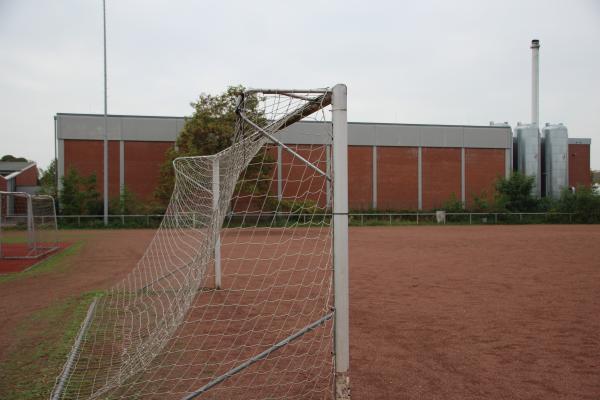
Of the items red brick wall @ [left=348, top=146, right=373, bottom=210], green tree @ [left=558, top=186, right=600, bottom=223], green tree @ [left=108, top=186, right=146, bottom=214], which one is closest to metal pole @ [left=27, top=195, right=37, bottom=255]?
green tree @ [left=108, top=186, right=146, bottom=214]

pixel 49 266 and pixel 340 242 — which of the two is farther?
pixel 49 266

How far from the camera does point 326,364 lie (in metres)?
5.07

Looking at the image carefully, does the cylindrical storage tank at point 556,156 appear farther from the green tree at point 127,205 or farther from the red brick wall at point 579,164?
the green tree at point 127,205

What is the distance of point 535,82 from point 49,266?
40074 mm

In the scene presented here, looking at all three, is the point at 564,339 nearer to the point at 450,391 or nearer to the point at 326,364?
the point at 450,391

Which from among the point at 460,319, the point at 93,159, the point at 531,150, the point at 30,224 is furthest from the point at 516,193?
the point at 460,319

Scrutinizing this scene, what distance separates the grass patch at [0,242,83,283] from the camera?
11.5 meters

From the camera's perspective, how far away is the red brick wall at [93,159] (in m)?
33.0

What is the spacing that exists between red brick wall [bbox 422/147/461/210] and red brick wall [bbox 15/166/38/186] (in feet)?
128

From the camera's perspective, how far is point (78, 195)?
3084 cm

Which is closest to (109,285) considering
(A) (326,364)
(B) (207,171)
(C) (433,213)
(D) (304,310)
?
(B) (207,171)

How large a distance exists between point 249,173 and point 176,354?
20.8 metres

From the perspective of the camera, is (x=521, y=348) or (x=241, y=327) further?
(x=241, y=327)

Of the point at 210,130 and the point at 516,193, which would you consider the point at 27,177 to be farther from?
the point at 516,193
